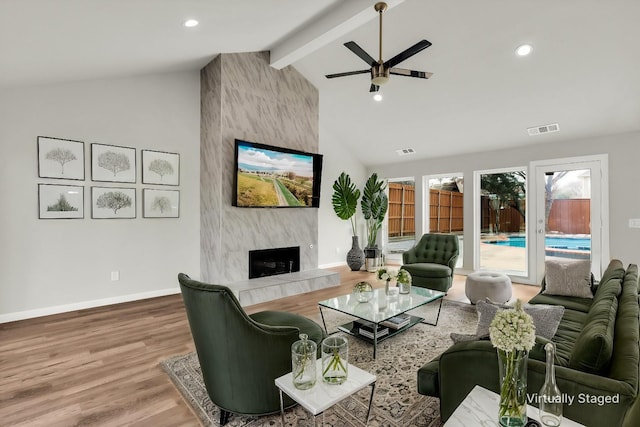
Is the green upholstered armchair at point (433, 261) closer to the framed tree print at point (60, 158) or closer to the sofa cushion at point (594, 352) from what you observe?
the sofa cushion at point (594, 352)

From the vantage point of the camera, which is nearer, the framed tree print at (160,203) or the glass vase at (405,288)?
the glass vase at (405,288)

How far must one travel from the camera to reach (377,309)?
3.25 m

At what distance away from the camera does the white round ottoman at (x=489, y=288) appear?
426 cm

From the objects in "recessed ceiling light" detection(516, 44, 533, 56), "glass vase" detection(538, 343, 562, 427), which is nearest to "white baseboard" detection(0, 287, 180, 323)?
"glass vase" detection(538, 343, 562, 427)

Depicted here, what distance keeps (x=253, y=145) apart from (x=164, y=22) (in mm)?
2186

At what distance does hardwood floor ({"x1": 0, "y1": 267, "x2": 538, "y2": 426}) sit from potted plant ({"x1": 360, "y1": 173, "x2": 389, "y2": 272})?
3.03 metres

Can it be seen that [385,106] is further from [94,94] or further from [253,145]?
[94,94]

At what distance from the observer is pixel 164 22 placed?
3164mm

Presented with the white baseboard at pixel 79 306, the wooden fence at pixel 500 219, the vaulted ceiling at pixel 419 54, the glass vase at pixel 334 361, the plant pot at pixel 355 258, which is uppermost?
the vaulted ceiling at pixel 419 54

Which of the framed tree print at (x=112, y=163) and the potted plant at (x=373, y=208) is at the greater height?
the framed tree print at (x=112, y=163)

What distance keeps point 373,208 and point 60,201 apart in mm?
5596

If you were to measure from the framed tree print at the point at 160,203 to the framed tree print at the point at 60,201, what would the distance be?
782 mm

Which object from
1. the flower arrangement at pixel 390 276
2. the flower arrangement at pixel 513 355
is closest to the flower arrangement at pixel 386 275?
the flower arrangement at pixel 390 276

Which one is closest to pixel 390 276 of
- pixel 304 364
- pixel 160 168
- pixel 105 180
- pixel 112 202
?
pixel 304 364
